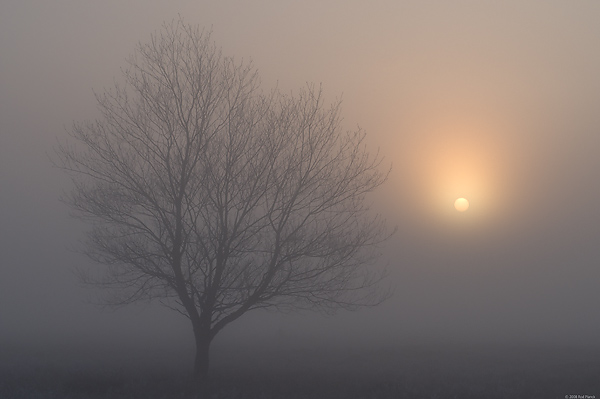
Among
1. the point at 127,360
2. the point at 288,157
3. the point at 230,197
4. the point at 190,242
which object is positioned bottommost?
the point at 127,360

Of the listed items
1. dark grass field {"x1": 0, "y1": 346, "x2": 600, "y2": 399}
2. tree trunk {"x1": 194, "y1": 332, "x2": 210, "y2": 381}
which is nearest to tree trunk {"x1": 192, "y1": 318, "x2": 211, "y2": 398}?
tree trunk {"x1": 194, "y1": 332, "x2": 210, "y2": 381}

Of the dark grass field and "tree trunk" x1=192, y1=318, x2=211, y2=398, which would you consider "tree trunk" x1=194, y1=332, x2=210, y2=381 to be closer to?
"tree trunk" x1=192, y1=318, x2=211, y2=398

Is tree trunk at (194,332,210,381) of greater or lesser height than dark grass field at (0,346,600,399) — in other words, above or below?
above

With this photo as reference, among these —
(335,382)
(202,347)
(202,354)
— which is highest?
(202,347)

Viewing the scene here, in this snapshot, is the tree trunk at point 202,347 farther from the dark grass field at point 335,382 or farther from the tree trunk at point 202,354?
the dark grass field at point 335,382

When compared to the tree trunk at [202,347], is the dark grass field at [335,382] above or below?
below

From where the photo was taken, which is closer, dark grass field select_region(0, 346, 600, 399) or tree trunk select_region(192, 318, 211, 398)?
dark grass field select_region(0, 346, 600, 399)

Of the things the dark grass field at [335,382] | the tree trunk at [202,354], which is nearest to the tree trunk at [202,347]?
the tree trunk at [202,354]

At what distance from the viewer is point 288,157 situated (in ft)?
52.1

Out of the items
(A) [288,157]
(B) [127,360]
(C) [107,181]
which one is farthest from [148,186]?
(B) [127,360]

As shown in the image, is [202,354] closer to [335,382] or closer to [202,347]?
[202,347]

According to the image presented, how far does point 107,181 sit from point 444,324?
43.8 metres

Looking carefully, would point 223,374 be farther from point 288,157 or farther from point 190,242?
point 288,157

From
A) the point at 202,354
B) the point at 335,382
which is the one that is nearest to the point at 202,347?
the point at 202,354
